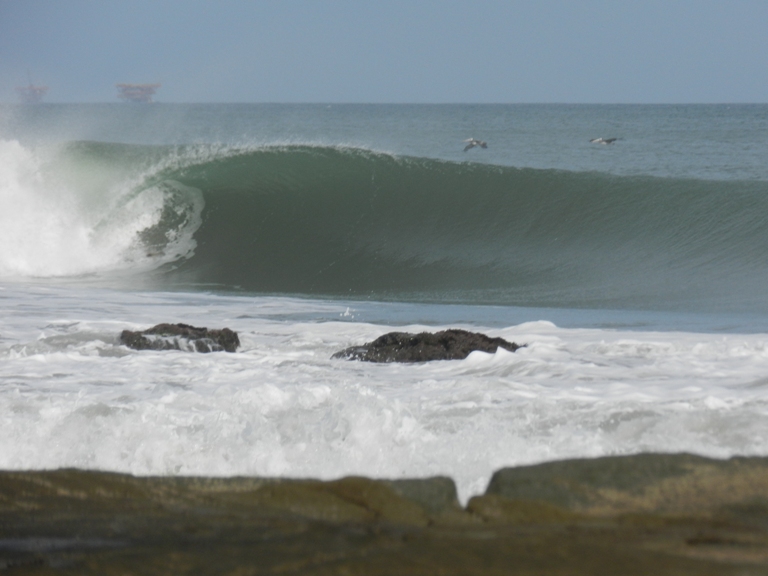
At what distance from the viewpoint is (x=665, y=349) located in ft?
16.8

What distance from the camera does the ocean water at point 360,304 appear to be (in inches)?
131

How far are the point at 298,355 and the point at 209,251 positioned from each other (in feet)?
25.4

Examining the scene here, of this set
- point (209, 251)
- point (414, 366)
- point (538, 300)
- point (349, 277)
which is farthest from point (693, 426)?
point (209, 251)

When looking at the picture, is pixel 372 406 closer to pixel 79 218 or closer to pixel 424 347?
pixel 424 347

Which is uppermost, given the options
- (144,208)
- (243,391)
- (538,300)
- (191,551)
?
(144,208)

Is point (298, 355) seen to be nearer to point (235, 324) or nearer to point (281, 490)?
point (235, 324)

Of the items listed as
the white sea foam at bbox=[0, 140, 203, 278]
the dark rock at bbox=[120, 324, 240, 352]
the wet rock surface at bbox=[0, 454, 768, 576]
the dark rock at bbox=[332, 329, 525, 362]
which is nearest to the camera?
the wet rock surface at bbox=[0, 454, 768, 576]

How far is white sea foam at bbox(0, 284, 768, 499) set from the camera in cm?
317

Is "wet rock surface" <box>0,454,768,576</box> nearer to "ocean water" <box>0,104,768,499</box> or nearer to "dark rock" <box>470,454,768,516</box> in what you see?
"dark rock" <box>470,454,768,516</box>

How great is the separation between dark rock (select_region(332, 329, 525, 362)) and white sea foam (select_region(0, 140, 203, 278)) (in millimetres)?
7567

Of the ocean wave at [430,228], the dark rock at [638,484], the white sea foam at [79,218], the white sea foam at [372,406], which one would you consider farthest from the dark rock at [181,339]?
the white sea foam at [79,218]

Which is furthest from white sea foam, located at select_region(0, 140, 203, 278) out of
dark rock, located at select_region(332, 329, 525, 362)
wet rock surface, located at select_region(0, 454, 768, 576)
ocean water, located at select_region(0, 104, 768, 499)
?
wet rock surface, located at select_region(0, 454, 768, 576)

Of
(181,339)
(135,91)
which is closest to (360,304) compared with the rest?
(181,339)

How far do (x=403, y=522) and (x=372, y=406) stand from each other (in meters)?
0.94
